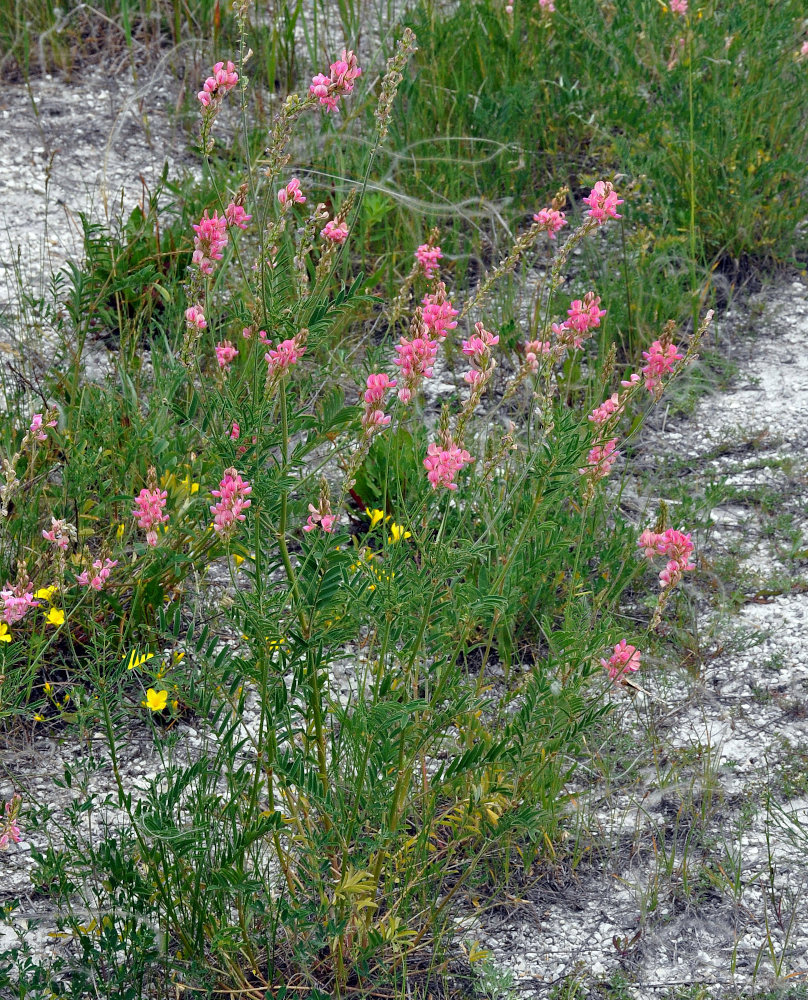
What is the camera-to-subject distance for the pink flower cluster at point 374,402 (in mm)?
1652

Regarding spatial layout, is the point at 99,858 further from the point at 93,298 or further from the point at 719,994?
the point at 93,298

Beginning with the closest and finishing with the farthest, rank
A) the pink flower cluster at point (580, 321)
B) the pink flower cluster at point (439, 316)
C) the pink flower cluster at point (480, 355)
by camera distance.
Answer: the pink flower cluster at point (480, 355), the pink flower cluster at point (439, 316), the pink flower cluster at point (580, 321)

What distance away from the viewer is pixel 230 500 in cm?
161

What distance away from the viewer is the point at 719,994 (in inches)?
77.2

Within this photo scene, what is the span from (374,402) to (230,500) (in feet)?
0.95

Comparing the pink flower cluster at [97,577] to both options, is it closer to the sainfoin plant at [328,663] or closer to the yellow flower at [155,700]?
the sainfoin plant at [328,663]

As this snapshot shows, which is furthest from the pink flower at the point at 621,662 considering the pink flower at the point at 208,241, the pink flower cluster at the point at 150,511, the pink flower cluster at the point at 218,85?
the pink flower cluster at the point at 218,85

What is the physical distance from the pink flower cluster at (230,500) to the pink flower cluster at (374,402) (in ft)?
0.75

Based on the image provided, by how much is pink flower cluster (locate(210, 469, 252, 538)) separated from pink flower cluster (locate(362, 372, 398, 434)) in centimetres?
23

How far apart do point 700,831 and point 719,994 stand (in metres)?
0.37

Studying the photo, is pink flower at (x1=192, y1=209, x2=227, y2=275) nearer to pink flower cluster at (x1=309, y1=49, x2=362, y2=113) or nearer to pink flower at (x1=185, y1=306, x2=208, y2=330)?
pink flower at (x1=185, y1=306, x2=208, y2=330)

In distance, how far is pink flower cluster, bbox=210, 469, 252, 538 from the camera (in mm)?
1600

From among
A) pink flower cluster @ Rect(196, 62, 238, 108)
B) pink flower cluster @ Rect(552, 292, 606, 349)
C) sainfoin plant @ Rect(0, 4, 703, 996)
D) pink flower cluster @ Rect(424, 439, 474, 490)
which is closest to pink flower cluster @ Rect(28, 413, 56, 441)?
sainfoin plant @ Rect(0, 4, 703, 996)

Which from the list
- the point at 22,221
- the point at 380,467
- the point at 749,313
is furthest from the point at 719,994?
the point at 22,221
